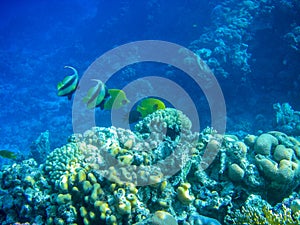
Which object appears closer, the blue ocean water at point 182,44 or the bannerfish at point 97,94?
the bannerfish at point 97,94

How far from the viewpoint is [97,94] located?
416cm

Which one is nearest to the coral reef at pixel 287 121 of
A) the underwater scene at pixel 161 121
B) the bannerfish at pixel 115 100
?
the underwater scene at pixel 161 121

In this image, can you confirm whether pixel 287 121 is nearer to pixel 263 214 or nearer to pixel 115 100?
pixel 263 214

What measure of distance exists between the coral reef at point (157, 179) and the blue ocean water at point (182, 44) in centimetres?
573

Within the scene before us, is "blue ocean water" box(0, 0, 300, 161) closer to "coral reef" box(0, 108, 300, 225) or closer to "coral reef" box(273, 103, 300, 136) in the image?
"coral reef" box(273, 103, 300, 136)

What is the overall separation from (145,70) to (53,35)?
24.1m

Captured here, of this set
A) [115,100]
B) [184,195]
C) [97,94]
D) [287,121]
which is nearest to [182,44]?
[287,121]

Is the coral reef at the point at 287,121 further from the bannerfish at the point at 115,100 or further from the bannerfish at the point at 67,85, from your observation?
the bannerfish at the point at 67,85

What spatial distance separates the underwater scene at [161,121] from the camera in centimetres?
294

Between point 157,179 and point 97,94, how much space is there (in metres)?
2.02

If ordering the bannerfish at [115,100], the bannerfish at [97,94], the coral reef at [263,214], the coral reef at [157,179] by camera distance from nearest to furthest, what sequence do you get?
the coral reef at [263,214] < the coral reef at [157,179] < the bannerfish at [97,94] < the bannerfish at [115,100]

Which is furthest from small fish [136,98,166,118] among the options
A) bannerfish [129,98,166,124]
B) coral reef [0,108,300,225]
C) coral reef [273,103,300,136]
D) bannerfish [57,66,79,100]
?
coral reef [273,103,300,136]

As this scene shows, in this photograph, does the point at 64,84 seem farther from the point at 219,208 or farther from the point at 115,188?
→ the point at 219,208

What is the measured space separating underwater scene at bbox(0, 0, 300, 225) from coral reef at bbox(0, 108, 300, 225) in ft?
0.05
